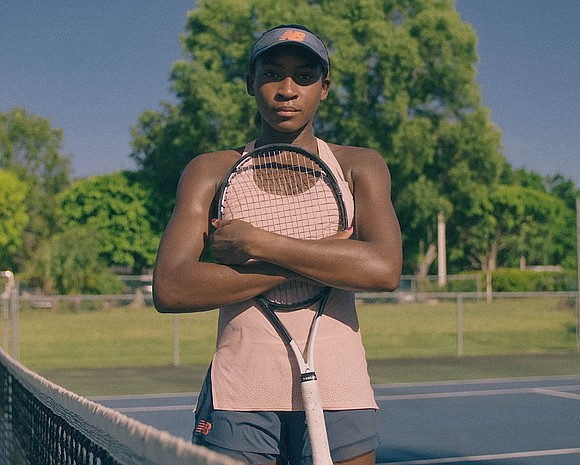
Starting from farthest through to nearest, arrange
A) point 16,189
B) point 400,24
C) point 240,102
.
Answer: point 16,189 → point 400,24 → point 240,102

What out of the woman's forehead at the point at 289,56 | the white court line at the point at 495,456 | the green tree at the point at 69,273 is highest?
the green tree at the point at 69,273

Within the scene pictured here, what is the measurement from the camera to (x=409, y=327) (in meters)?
29.2

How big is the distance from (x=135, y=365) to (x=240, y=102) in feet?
89.4

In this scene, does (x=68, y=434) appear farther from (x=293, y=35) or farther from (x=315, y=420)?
(x=293, y=35)

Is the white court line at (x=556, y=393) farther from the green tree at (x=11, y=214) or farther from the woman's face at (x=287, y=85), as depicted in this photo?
the green tree at (x=11, y=214)

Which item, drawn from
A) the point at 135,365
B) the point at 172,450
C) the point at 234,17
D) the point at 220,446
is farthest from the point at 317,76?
the point at 234,17

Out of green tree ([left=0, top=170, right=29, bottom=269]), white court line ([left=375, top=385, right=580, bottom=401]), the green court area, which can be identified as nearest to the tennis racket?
white court line ([left=375, top=385, right=580, bottom=401])

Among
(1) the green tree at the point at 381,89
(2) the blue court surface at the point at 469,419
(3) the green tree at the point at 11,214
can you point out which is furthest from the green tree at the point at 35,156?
(2) the blue court surface at the point at 469,419

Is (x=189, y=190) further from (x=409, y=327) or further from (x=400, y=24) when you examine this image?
(x=400, y=24)

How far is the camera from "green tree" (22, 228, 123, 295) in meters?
38.8

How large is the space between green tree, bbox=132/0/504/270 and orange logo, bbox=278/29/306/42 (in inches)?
1622

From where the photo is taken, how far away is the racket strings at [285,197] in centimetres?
247

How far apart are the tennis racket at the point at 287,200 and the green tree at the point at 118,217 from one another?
52.5 metres

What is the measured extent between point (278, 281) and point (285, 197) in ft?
0.75
